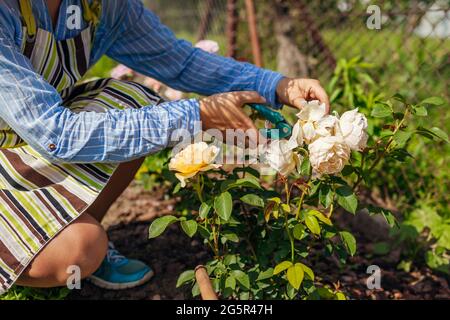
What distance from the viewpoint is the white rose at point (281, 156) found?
4.69 ft

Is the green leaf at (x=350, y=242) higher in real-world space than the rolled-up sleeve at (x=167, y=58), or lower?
lower

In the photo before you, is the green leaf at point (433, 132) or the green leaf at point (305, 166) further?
the green leaf at point (433, 132)

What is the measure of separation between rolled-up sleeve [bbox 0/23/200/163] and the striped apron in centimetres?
14

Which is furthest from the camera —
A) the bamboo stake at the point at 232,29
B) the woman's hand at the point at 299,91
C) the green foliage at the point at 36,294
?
the bamboo stake at the point at 232,29

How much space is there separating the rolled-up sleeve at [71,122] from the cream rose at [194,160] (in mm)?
110

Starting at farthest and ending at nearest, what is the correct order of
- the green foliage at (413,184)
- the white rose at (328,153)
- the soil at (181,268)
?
the green foliage at (413,184) < the soil at (181,268) < the white rose at (328,153)

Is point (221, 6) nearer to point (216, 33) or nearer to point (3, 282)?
point (216, 33)

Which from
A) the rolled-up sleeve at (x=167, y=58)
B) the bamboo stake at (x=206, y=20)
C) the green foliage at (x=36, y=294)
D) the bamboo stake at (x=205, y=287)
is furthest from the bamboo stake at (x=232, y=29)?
the bamboo stake at (x=205, y=287)

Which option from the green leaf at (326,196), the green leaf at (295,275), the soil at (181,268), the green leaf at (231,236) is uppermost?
the green leaf at (326,196)

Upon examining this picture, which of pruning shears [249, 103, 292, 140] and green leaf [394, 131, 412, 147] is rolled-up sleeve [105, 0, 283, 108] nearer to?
pruning shears [249, 103, 292, 140]

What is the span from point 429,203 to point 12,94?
1674 millimetres

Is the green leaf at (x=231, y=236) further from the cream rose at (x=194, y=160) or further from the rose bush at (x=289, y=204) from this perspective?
the cream rose at (x=194, y=160)

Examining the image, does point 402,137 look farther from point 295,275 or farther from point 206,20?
point 206,20

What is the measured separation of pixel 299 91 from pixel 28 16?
79 cm
